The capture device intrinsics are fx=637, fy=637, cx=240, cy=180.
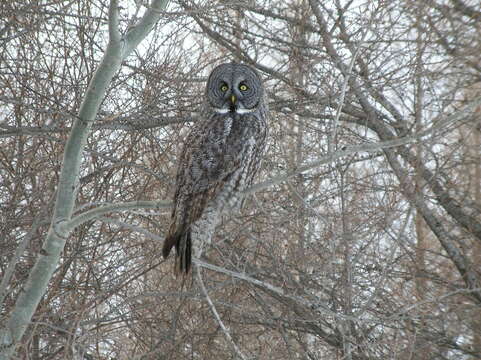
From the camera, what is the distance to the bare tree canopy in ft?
15.7

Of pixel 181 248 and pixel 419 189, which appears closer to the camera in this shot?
pixel 181 248

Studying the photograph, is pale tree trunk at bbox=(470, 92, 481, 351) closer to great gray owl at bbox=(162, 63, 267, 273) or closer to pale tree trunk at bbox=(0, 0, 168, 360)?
great gray owl at bbox=(162, 63, 267, 273)

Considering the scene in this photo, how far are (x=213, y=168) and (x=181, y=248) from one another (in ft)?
1.99

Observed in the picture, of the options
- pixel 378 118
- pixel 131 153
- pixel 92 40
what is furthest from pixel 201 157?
pixel 378 118

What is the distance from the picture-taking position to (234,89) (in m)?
4.91

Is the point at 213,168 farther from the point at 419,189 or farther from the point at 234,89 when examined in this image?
the point at 419,189

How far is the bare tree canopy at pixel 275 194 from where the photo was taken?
4797 mm

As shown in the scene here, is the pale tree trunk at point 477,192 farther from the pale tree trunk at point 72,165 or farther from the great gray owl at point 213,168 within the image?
the pale tree trunk at point 72,165

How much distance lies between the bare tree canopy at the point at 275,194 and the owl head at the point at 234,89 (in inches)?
15.7

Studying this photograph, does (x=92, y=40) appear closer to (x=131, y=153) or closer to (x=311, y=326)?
(x=131, y=153)

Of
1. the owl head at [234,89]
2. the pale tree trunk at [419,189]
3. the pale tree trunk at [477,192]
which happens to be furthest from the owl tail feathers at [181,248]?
the pale tree trunk at [477,192]

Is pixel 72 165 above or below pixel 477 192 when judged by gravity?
below

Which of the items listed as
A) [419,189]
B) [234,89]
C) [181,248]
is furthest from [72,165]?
[419,189]

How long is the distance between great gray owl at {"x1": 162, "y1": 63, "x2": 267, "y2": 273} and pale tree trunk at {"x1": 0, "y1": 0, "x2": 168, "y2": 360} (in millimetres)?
720
